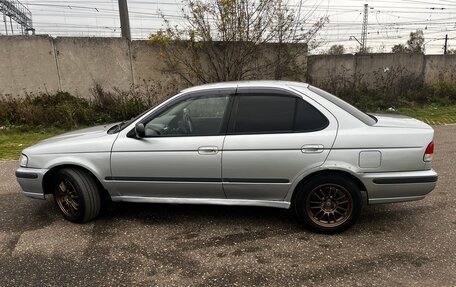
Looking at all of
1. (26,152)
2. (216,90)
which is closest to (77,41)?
(26,152)

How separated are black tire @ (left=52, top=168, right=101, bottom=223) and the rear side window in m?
1.79

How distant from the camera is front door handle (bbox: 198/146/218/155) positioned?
3.79m

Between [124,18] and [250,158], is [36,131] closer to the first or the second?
[124,18]

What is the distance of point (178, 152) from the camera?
3844 mm

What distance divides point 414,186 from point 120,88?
1020 centimetres

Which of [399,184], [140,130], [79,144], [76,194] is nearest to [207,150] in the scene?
[140,130]

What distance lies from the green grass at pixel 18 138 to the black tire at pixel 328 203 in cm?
657

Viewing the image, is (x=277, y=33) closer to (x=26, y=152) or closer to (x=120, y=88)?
(x=120, y=88)

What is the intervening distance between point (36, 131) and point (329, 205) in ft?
29.8

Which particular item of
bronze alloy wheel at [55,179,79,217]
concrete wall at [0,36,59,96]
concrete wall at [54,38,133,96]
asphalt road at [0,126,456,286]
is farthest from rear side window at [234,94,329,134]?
concrete wall at [0,36,59,96]

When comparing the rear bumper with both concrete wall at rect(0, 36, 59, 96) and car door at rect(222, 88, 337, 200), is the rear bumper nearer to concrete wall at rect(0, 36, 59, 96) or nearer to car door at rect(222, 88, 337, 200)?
car door at rect(222, 88, 337, 200)

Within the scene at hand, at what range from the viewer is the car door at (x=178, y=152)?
383cm

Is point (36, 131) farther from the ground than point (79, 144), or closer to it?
closer to it

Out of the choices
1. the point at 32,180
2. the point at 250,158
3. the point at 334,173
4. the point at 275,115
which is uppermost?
the point at 275,115
